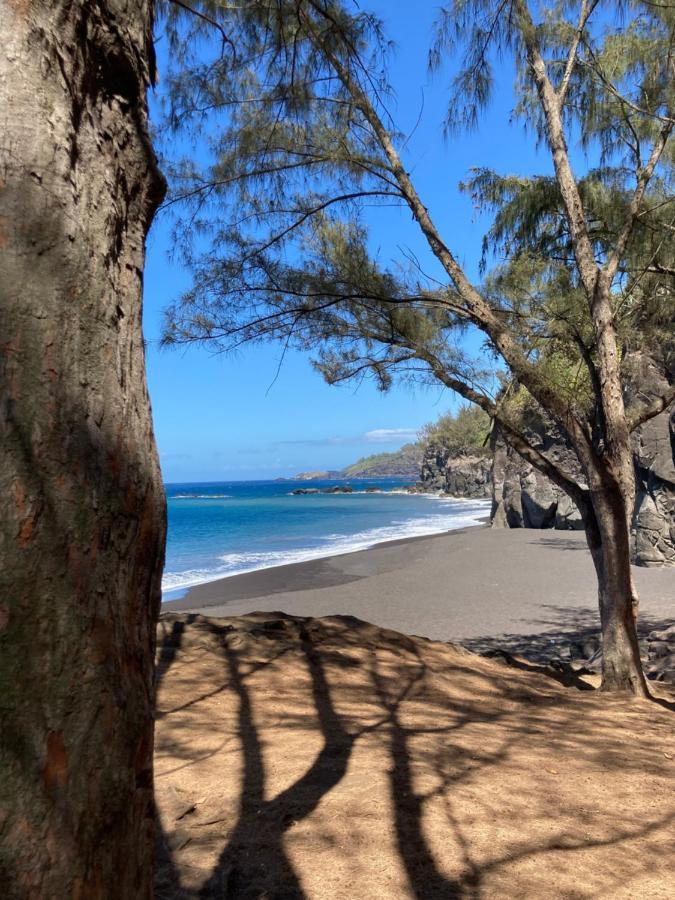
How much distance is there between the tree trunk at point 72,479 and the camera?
922 millimetres

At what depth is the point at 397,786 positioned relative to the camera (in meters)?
2.66

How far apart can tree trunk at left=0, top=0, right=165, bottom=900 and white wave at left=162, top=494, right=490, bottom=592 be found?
16.1 metres

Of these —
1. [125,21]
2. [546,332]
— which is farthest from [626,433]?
[125,21]

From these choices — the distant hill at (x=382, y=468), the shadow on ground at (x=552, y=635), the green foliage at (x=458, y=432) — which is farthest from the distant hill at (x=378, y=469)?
the shadow on ground at (x=552, y=635)

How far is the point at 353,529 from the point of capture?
110ft

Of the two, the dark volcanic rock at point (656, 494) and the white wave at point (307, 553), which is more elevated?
the dark volcanic rock at point (656, 494)

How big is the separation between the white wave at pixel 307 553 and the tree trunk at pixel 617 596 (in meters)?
12.9

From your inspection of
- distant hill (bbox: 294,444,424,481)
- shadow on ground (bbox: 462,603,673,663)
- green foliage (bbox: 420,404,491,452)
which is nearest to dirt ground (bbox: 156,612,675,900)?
shadow on ground (bbox: 462,603,673,663)

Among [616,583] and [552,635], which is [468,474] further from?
[616,583]

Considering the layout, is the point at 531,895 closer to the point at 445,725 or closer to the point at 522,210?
the point at 445,725

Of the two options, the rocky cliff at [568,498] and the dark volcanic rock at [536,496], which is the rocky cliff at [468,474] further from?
the dark volcanic rock at [536,496]

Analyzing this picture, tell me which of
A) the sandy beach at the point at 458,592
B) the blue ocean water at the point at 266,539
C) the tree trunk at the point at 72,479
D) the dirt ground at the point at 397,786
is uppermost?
the tree trunk at the point at 72,479

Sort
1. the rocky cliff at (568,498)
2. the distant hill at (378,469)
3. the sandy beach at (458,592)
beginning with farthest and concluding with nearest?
the distant hill at (378,469), the rocky cliff at (568,498), the sandy beach at (458,592)

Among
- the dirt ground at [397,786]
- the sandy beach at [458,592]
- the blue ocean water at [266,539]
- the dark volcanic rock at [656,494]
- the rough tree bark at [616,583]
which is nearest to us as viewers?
the dirt ground at [397,786]
